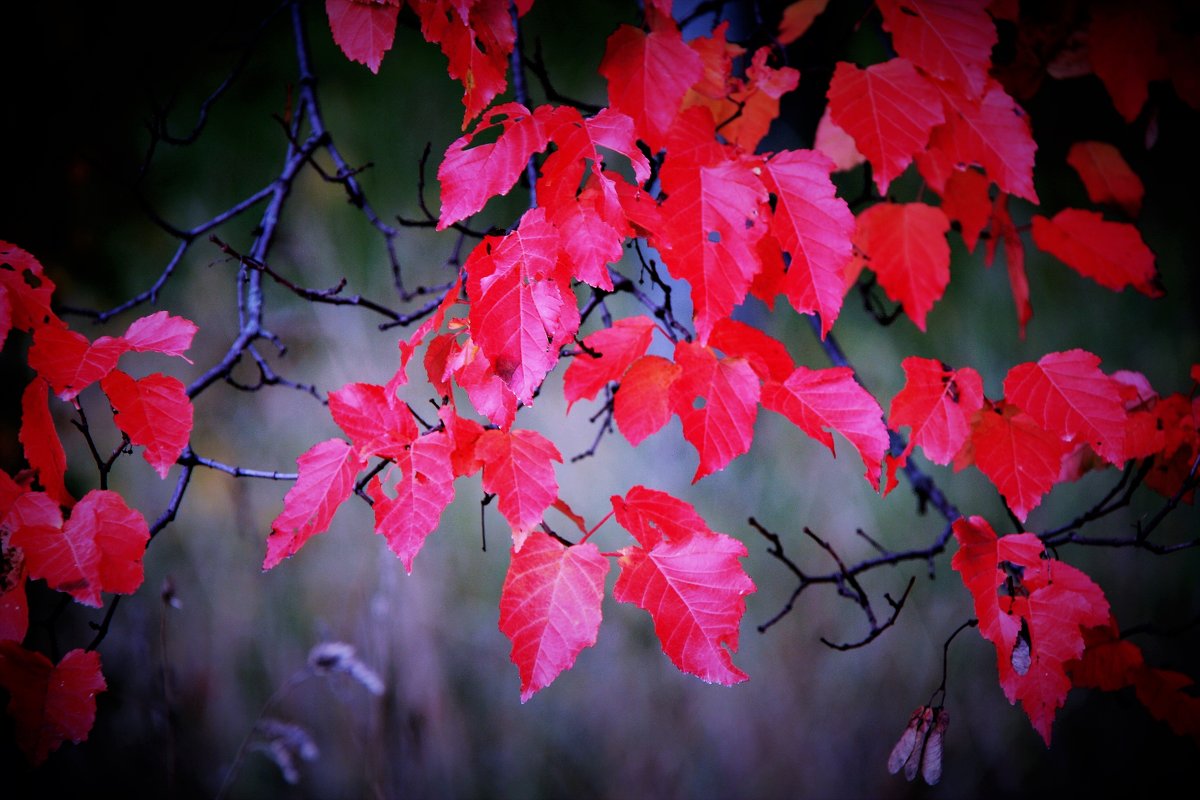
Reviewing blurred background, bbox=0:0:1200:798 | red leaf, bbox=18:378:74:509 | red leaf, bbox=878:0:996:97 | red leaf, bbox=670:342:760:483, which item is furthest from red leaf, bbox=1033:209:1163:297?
red leaf, bbox=18:378:74:509

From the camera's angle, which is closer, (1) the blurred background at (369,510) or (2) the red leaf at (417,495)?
(2) the red leaf at (417,495)

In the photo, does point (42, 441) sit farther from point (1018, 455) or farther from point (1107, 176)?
point (1107, 176)

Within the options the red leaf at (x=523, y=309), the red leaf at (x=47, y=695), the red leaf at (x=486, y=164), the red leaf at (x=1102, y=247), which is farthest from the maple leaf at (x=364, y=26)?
the red leaf at (x=1102, y=247)

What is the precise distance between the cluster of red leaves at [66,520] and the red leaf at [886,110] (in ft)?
3.13

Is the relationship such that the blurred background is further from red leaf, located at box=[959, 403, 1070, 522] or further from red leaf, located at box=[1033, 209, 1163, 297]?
red leaf, located at box=[959, 403, 1070, 522]

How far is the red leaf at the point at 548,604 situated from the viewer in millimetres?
776

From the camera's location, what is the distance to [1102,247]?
1268 mm

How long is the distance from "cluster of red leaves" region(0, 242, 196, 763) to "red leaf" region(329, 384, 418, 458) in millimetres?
208

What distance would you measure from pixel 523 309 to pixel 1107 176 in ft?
4.79

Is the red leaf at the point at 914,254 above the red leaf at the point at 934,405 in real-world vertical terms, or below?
above

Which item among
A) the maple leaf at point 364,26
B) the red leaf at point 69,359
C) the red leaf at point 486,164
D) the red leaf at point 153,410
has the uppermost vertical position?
the maple leaf at point 364,26

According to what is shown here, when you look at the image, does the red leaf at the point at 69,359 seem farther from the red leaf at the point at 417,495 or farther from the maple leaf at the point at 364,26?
the maple leaf at the point at 364,26

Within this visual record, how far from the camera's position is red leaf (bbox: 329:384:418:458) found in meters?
0.86

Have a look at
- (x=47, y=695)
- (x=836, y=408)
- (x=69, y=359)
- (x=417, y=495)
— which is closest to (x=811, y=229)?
(x=836, y=408)
